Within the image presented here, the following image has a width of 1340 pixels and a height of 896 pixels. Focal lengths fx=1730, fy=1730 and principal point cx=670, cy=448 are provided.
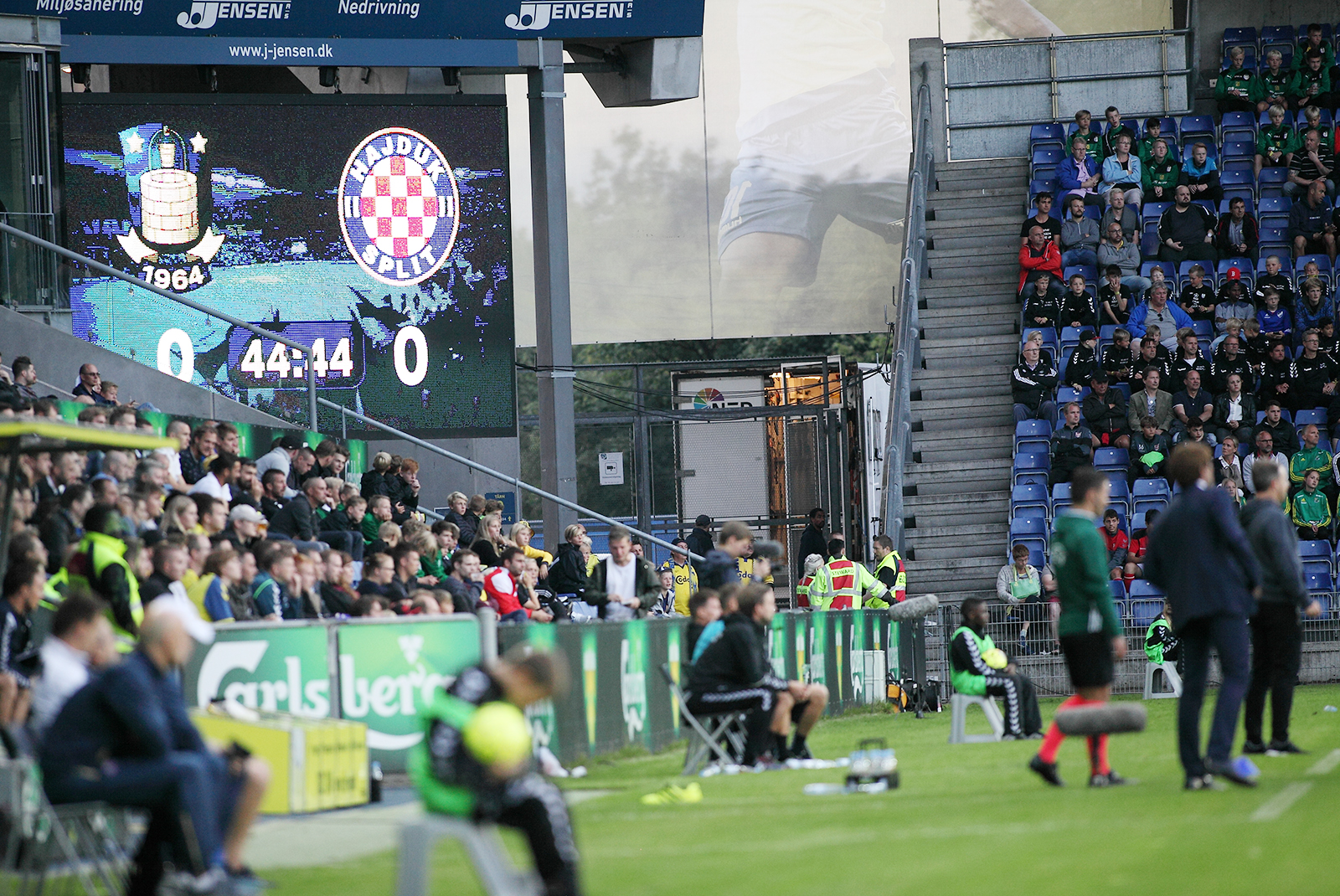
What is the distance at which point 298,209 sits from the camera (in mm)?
20984

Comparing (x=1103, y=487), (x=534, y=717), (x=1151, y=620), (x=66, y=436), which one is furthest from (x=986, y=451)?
(x=66, y=436)

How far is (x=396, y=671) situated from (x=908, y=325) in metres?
14.6

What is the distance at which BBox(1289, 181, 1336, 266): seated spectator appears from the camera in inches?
965

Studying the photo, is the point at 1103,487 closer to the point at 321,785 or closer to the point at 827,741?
the point at 321,785

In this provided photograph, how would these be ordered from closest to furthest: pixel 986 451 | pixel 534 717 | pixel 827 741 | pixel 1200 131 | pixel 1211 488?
1. pixel 1211 488
2. pixel 534 717
3. pixel 827 741
4. pixel 986 451
5. pixel 1200 131

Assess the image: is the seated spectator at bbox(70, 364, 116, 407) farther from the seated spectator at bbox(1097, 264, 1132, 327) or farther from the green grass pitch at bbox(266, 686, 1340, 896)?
the seated spectator at bbox(1097, 264, 1132, 327)

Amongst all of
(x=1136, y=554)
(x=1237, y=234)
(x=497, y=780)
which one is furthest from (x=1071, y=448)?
(x=497, y=780)

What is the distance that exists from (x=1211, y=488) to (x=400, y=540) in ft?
28.4

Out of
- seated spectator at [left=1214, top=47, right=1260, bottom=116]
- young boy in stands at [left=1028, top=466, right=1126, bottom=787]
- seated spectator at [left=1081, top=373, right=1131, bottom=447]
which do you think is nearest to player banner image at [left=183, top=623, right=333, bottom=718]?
young boy in stands at [left=1028, top=466, right=1126, bottom=787]

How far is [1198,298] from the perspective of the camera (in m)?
23.8

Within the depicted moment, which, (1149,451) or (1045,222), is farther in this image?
(1045,222)

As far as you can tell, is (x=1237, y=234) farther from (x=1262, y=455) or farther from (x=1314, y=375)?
(x=1262, y=455)

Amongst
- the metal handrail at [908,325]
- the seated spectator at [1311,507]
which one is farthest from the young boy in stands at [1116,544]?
the metal handrail at [908,325]

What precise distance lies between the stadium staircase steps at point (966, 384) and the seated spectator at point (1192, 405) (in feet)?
8.04
